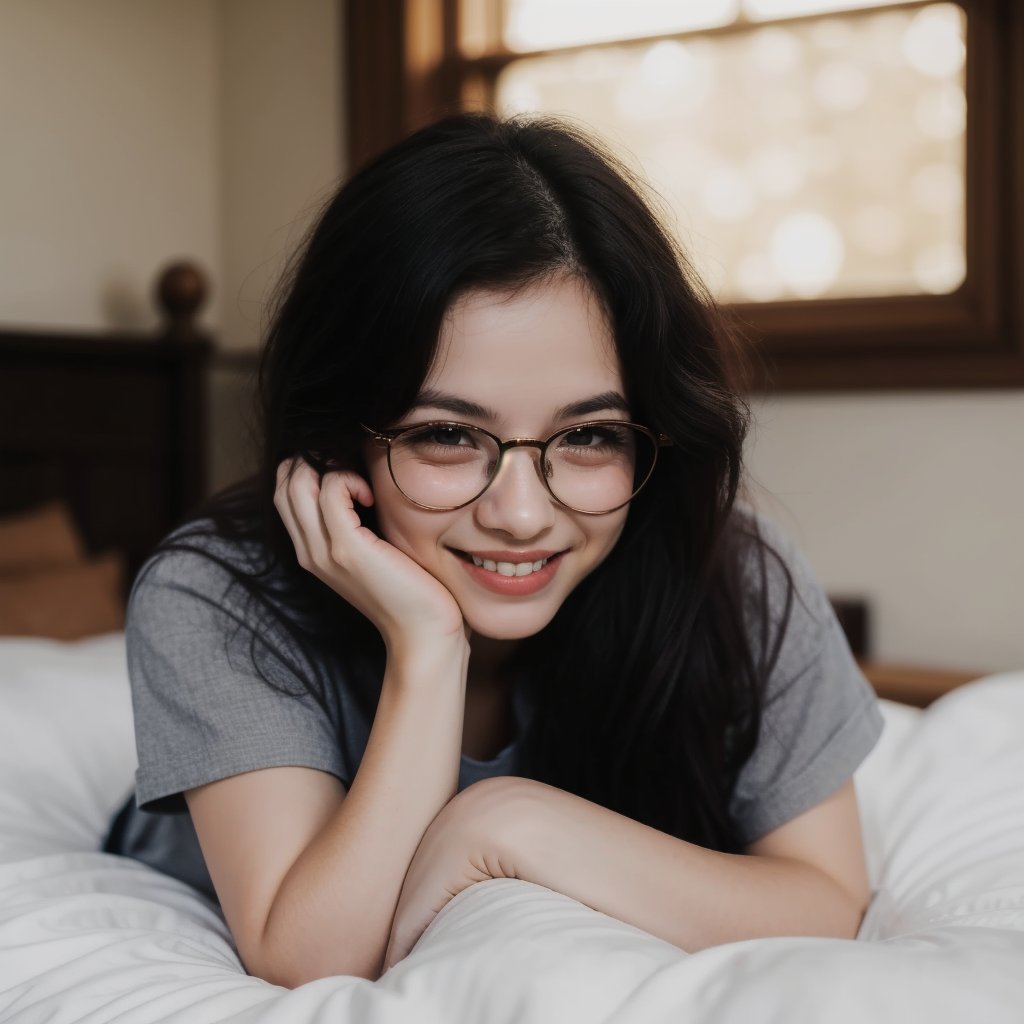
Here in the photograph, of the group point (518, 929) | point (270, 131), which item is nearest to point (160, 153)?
point (270, 131)

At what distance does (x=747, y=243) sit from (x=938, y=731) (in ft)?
5.76

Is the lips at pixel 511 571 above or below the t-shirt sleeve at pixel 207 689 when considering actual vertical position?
above

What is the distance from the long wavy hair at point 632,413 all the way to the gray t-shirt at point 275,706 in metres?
0.02

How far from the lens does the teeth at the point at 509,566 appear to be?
115 cm

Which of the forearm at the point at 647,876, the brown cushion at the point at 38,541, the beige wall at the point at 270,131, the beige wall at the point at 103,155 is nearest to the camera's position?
the forearm at the point at 647,876

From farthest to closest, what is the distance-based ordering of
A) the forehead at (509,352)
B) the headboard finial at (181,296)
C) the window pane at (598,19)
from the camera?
the headboard finial at (181,296) < the window pane at (598,19) < the forehead at (509,352)

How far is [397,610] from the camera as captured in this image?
1150 millimetres

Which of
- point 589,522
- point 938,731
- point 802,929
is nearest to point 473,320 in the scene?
point 589,522

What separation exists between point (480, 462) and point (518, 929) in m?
0.45

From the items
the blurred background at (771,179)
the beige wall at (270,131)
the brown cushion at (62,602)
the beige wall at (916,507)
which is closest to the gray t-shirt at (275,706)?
the blurred background at (771,179)

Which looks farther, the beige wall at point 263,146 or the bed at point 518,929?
the beige wall at point 263,146

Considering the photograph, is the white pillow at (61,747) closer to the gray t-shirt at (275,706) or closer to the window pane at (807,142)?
the gray t-shirt at (275,706)

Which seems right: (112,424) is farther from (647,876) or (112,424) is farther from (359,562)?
(647,876)

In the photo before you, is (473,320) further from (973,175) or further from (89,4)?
(89,4)
